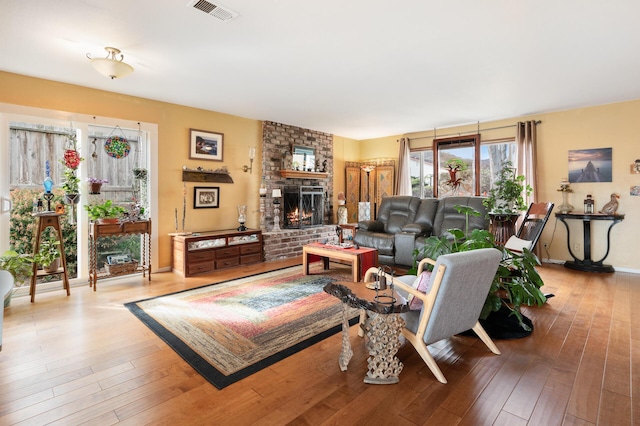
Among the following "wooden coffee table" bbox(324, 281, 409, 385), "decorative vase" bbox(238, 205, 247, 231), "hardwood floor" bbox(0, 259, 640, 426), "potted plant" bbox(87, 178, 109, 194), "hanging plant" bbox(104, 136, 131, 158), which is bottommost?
"hardwood floor" bbox(0, 259, 640, 426)

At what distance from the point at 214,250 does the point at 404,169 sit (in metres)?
4.43

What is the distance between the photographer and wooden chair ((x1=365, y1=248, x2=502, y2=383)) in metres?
1.95

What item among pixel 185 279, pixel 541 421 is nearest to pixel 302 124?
pixel 185 279

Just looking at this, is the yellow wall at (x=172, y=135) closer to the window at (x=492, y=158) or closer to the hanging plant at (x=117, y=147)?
the hanging plant at (x=117, y=147)

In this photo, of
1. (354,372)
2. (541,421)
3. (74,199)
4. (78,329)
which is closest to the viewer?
(541,421)

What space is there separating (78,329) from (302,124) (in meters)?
4.87

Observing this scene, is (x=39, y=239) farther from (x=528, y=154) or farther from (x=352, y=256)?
(x=528, y=154)

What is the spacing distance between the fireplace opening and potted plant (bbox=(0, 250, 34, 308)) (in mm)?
3826

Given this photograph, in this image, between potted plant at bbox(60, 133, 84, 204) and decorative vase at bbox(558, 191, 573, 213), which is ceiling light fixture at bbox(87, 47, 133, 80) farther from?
decorative vase at bbox(558, 191, 573, 213)

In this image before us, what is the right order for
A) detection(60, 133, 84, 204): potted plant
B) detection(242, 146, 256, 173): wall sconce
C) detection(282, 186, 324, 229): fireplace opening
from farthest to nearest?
detection(282, 186, 324, 229): fireplace opening < detection(242, 146, 256, 173): wall sconce < detection(60, 133, 84, 204): potted plant

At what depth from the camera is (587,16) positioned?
98.8 inches

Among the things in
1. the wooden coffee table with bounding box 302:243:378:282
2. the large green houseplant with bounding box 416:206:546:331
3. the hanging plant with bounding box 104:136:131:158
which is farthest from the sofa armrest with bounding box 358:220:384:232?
the hanging plant with bounding box 104:136:131:158

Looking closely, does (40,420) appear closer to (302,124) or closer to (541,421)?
(541,421)

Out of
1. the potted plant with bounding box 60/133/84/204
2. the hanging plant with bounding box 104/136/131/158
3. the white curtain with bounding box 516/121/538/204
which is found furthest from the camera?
the white curtain with bounding box 516/121/538/204
